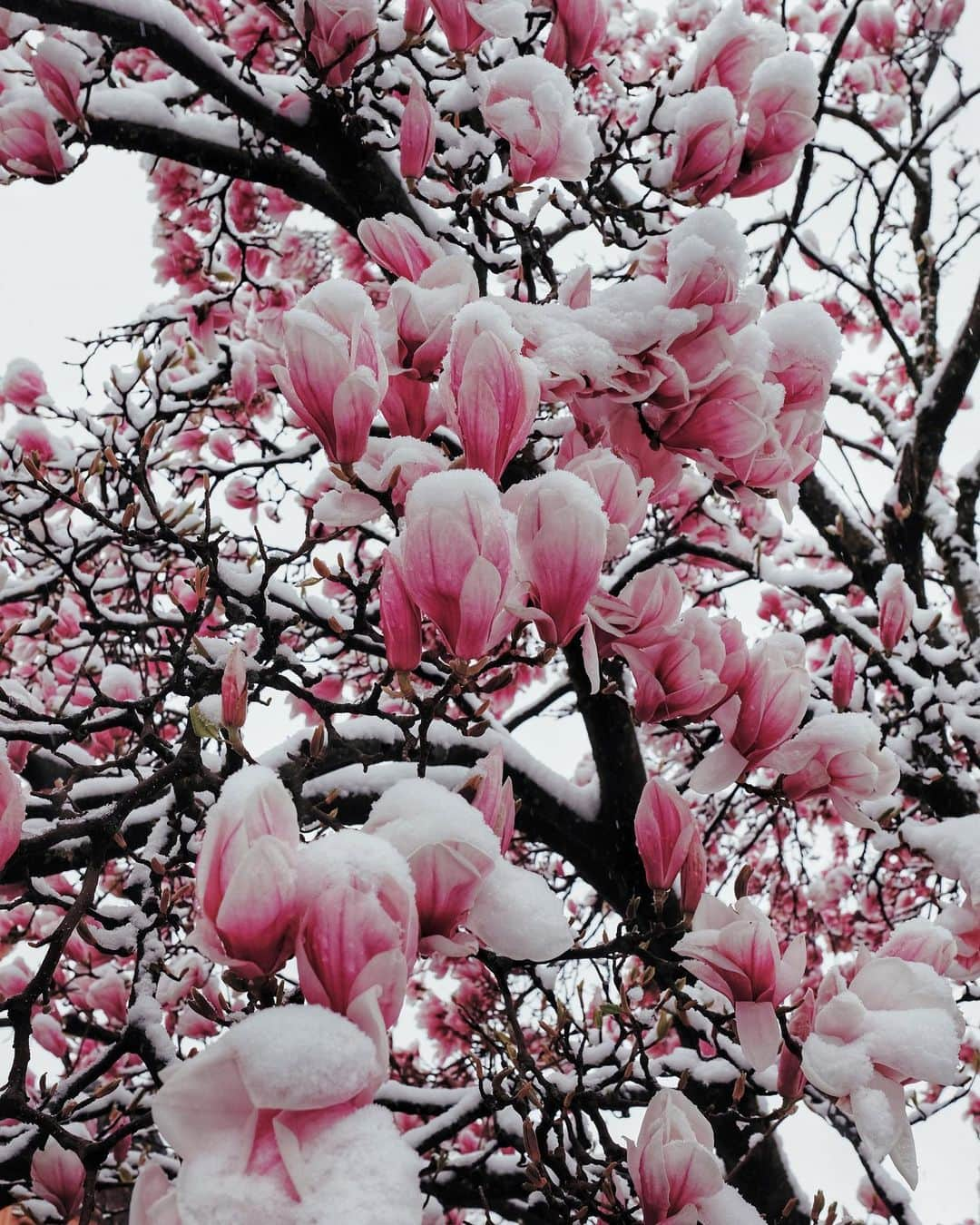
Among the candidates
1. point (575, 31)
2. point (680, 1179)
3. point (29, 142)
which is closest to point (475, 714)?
point (680, 1179)

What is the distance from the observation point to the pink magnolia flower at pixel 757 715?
120 centimetres

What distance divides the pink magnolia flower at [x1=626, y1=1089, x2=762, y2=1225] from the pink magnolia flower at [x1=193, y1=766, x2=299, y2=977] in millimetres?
620

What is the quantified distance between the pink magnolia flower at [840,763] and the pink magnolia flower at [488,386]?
2.04ft

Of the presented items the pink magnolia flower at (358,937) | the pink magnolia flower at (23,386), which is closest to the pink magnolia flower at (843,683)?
the pink magnolia flower at (358,937)

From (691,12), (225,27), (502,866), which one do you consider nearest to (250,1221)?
(502,866)

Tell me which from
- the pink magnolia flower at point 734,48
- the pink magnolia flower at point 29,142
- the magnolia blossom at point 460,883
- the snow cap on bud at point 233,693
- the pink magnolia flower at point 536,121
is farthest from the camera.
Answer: the pink magnolia flower at point 29,142

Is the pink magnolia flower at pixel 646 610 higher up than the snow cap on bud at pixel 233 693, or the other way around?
the pink magnolia flower at pixel 646 610

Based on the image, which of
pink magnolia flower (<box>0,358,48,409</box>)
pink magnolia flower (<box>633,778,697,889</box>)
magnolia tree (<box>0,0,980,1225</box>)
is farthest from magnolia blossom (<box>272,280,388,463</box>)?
pink magnolia flower (<box>0,358,48,409</box>)

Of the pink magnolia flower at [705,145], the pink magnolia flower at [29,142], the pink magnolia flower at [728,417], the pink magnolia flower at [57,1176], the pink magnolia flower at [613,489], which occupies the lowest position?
the pink magnolia flower at [57,1176]

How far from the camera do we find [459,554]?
86 cm

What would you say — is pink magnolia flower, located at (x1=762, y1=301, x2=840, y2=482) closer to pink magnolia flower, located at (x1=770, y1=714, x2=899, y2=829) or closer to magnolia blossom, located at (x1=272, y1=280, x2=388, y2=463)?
pink magnolia flower, located at (x1=770, y1=714, x2=899, y2=829)

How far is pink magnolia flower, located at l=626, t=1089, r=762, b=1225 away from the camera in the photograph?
1.01m

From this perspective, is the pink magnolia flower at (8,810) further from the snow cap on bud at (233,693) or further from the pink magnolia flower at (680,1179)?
the pink magnolia flower at (680,1179)

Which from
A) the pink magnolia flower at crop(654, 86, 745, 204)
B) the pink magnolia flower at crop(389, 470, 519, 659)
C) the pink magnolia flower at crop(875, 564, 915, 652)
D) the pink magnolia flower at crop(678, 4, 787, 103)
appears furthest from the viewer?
the pink magnolia flower at crop(875, 564, 915, 652)
